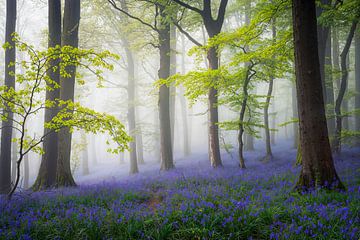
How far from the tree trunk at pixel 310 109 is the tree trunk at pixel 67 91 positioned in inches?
320

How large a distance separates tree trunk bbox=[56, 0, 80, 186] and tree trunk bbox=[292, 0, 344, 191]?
8.14 metres

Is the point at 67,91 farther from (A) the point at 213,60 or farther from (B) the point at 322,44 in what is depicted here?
(B) the point at 322,44

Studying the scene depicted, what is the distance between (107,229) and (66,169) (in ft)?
22.0

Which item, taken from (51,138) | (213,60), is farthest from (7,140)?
(213,60)

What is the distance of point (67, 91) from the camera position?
34.2ft

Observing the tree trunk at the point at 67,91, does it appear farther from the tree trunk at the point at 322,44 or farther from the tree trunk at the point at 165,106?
the tree trunk at the point at 322,44

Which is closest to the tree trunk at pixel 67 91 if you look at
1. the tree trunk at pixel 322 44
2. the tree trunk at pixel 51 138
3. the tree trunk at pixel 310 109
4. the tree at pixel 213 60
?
the tree trunk at pixel 51 138

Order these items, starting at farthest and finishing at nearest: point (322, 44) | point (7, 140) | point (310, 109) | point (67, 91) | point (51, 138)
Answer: point (322, 44)
point (7, 140)
point (67, 91)
point (51, 138)
point (310, 109)

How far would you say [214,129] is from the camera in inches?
501

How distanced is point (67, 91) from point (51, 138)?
2198mm

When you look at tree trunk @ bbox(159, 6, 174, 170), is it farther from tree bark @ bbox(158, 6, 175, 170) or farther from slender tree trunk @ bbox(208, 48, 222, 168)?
slender tree trunk @ bbox(208, 48, 222, 168)

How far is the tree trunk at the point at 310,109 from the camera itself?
19.3 ft

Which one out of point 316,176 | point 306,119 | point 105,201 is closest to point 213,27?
point 306,119

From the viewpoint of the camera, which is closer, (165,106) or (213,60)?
(213,60)
